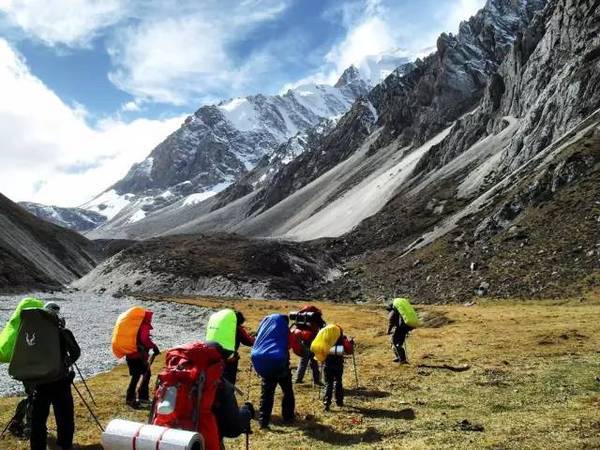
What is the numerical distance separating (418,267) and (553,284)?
32047mm

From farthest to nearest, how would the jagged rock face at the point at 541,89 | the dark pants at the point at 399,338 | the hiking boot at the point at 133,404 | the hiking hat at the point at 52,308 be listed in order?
the jagged rock face at the point at 541,89 < the dark pants at the point at 399,338 < the hiking boot at the point at 133,404 < the hiking hat at the point at 52,308

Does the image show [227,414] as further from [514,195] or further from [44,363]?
[514,195]

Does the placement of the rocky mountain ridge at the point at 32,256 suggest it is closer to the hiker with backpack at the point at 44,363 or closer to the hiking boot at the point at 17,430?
the hiking boot at the point at 17,430

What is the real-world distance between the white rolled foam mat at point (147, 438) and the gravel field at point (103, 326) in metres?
18.4

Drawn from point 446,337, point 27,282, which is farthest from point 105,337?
point 27,282

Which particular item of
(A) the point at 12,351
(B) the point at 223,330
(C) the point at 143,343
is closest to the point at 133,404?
(C) the point at 143,343

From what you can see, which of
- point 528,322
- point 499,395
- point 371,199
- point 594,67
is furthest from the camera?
point 371,199

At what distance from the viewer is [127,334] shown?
18.9m

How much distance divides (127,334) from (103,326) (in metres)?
38.4

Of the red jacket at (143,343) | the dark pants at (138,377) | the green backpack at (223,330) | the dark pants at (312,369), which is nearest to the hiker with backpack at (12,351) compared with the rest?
the dark pants at (138,377)

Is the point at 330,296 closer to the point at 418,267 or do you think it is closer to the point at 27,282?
the point at 418,267

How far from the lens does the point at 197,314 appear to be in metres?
66.8

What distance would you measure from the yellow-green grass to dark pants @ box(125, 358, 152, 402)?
→ 61cm

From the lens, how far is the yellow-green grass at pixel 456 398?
14.2 m
